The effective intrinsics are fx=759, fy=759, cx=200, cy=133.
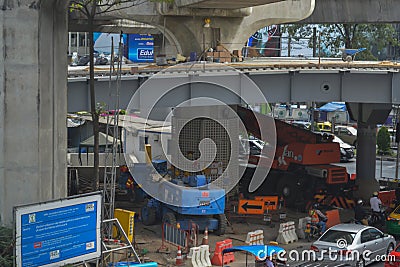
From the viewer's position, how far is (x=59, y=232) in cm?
1476

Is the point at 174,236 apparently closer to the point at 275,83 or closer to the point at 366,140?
the point at 275,83

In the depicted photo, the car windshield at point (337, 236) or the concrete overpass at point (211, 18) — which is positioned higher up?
the concrete overpass at point (211, 18)

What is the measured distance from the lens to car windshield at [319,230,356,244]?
71.1 ft

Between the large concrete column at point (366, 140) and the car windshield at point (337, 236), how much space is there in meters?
13.3

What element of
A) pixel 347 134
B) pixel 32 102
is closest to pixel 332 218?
pixel 32 102

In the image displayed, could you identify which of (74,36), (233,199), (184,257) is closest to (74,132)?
(233,199)

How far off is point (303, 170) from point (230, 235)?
25.8 feet

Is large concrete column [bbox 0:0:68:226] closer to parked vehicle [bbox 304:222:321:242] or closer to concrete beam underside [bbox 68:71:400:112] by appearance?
parked vehicle [bbox 304:222:321:242]

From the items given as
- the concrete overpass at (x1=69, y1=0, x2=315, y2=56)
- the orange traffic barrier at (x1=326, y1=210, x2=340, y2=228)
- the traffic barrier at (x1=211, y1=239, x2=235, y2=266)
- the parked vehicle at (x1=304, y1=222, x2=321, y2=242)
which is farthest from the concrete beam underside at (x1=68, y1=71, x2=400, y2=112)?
the concrete overpass at (x1=69, y1=0, x2=315, y2=56)

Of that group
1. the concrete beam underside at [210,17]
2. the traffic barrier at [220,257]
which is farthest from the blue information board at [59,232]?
the concrete beam underside at [210,17]

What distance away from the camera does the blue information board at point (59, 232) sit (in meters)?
14.2

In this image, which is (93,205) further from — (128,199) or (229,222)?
(128,199)

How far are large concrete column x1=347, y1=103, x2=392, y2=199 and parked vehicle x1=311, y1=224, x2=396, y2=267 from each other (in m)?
12.7

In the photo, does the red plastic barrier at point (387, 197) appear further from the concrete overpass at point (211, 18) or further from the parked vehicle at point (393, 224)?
the concrete overpass at point (211, 18)
